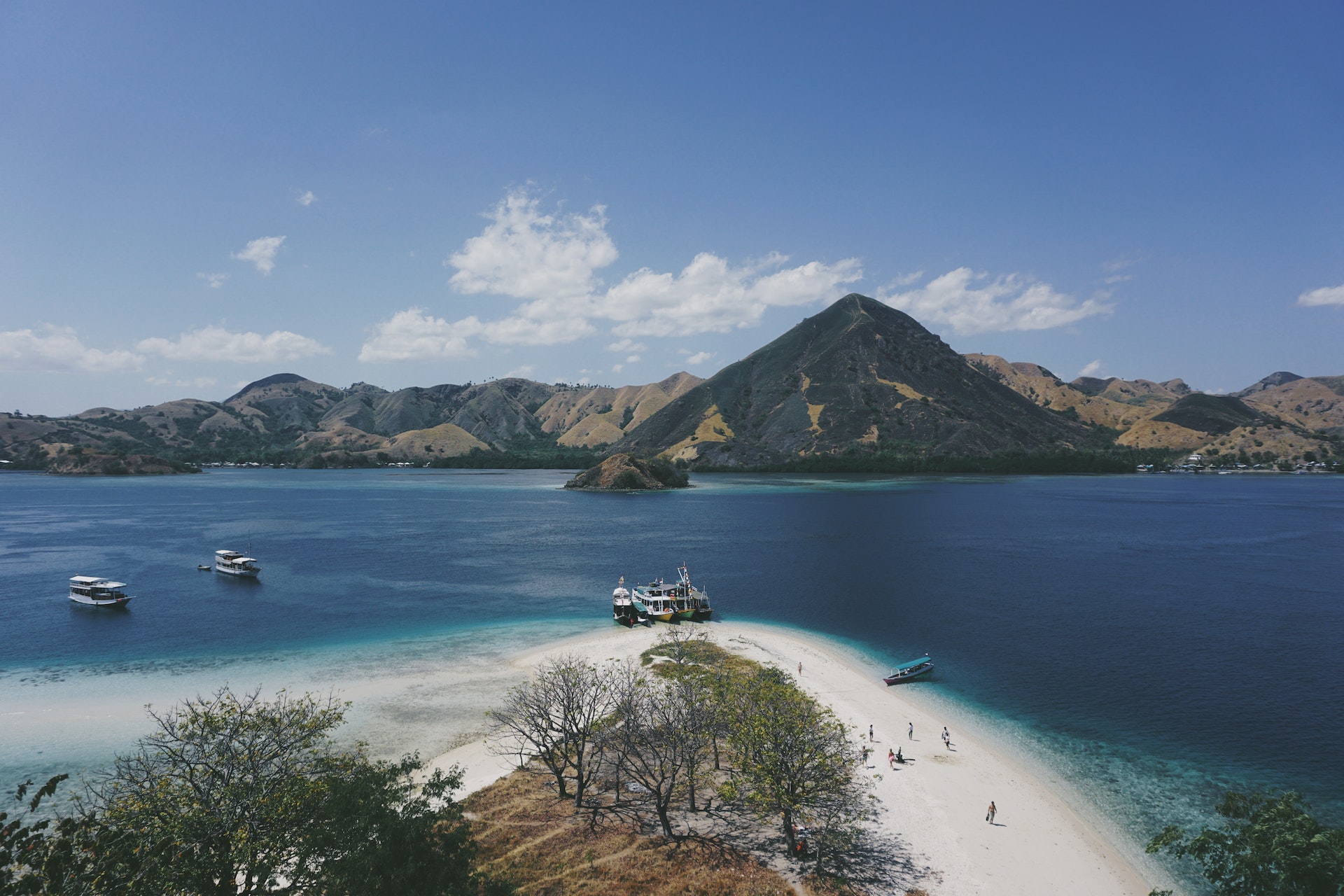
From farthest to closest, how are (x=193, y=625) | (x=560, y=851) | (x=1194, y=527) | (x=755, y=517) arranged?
1. (x=755, y=517)
2. (x=1194, y=527)
3. (x=193, y=625)
4. (x=560, y=851)

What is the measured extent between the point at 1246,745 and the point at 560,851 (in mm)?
44906

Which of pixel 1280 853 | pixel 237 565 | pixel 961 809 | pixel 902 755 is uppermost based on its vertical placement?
pixel 1280 853

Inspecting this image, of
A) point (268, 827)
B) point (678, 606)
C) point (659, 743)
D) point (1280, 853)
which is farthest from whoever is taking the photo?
point (678, 606)

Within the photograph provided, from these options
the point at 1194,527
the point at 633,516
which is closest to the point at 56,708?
the point at 633,516

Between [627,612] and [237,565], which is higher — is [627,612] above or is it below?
below

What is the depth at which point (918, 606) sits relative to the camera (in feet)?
256

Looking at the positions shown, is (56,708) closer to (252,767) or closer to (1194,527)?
(252,767)

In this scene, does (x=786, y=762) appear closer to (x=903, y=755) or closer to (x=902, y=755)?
(x=902, y=755)

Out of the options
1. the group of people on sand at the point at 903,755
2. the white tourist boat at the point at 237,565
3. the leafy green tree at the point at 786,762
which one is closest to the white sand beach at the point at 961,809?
the group of people on sand at the point at 903,755

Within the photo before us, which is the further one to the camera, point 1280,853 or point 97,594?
point 97,594

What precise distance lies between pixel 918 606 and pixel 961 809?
151 feet

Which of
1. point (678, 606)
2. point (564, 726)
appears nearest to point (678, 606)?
point (678, 606)

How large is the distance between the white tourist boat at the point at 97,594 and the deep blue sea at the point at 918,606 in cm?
174

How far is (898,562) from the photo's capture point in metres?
103
